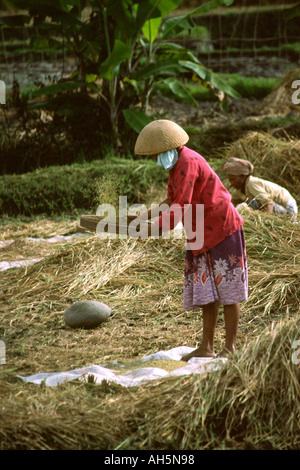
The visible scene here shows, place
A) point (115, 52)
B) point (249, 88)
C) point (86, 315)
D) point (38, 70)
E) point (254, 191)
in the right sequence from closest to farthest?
1. point (86, 315)
2. point (254, 191)
3. point (115, 52)
4. point (249, 88)
5. point (38, 70)


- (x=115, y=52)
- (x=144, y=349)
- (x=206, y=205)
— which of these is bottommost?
(x=144, y=349)

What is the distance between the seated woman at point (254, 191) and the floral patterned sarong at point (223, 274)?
199 centimetres

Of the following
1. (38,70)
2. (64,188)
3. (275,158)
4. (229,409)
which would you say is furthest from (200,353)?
(38,70)

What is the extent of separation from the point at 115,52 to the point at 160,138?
425 centimetres

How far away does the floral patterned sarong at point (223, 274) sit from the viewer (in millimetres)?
2611

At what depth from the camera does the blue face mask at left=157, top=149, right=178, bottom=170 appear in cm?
253

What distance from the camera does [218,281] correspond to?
2.63m

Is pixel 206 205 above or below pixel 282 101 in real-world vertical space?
below

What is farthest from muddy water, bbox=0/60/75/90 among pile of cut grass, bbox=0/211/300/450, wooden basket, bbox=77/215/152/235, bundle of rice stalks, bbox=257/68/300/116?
wooden basket, bbox=77/215/152/235

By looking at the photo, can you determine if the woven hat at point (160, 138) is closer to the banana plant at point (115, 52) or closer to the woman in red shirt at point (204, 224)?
the woman in red shirt at point (204, 224)

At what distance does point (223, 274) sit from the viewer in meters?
2.62

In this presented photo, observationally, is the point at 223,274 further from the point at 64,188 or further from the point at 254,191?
the point at 64,188

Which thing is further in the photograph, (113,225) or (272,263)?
(272,263)

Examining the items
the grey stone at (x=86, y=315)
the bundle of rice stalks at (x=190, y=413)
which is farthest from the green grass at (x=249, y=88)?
the bundle of rice stalks at (x=190, y=413)
